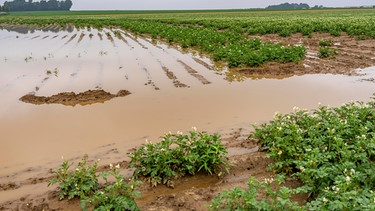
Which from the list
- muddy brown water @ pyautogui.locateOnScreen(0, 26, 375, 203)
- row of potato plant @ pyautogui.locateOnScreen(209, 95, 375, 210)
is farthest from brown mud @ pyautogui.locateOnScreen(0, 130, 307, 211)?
muddy brown water @ pyautogui.locateOnScreen(0, 26, 375, 203)

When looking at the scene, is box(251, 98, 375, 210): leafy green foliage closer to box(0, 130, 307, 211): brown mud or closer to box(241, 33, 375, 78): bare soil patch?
box(0, 130, 307, 211): brown mud

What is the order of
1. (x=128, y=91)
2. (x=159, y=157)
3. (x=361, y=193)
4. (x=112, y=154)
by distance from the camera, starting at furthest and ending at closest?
(x=128, y=91) → (x=112, y=154) → (x=159, y=157) → (x=361, y=193)

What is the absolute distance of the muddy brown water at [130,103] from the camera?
654cm

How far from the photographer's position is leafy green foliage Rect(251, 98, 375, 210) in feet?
12.3

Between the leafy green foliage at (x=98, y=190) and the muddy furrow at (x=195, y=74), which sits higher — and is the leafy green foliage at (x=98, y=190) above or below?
below

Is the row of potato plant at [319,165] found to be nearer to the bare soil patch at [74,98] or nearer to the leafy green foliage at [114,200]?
the leafy green foliage at [114,200]

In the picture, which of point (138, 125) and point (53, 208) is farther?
point (138, 125)

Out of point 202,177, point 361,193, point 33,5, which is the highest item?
point 33,5

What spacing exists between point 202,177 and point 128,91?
5679mm

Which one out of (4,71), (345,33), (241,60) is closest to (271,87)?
(241,60)

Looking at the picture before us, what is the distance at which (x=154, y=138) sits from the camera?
6.80 metres

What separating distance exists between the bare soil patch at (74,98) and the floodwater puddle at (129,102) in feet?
0.23

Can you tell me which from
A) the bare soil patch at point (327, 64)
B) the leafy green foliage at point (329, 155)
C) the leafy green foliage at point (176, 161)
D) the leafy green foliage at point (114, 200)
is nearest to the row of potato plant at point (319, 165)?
the leafy green foliage at point (329, 155)

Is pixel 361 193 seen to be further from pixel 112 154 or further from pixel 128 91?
pixel 128 91
